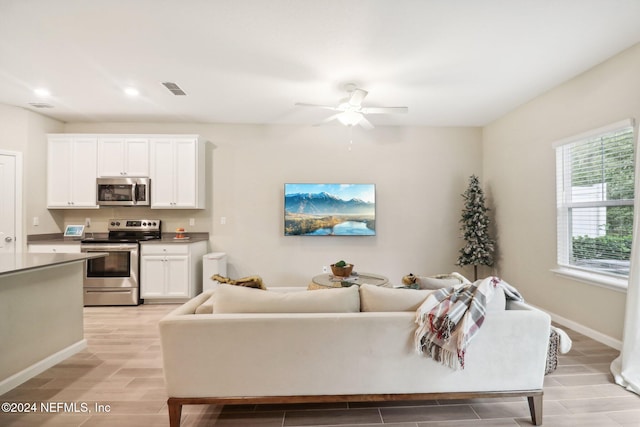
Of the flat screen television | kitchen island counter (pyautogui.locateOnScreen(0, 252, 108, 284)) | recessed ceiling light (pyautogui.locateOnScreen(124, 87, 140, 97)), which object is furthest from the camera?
the flat screen television

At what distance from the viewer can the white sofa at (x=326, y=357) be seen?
1780mm

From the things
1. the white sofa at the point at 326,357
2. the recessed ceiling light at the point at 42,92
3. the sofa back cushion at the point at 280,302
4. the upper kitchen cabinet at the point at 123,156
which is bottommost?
the white sofa at the point at 326,357

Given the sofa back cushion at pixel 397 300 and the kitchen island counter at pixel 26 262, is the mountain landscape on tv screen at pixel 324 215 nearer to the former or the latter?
the kitchen island counter at pixel 26 262

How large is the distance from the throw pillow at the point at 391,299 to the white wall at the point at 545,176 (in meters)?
2.41

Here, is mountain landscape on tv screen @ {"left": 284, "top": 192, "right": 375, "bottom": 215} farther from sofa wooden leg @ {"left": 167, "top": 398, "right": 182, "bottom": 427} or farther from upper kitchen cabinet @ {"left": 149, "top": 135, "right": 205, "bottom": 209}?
sofa wooden leg @ {"left": 167, "top": 398, "right": 182, "bottom": 427}

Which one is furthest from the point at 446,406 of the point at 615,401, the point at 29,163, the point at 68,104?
the point at 29,163

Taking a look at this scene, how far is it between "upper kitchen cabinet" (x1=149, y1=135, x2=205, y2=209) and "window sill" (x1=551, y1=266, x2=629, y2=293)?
4.93 metres

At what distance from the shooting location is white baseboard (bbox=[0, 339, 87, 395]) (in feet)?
7.57

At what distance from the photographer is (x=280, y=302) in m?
1.91

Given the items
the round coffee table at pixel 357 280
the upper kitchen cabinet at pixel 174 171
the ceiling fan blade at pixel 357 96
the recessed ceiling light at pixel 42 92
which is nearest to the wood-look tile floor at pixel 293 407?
the round coffee table at pixel 357 280

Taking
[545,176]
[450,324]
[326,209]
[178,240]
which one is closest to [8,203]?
[178,240]

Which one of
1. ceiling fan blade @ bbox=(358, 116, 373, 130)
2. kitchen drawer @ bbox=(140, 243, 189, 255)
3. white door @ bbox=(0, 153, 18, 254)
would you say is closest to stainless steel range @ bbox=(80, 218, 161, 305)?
kitchen drawer @ bbox=(140, 243, 189, 255)

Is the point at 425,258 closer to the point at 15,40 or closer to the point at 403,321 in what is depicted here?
the point at 403,321

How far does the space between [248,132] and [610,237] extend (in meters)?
4.86
